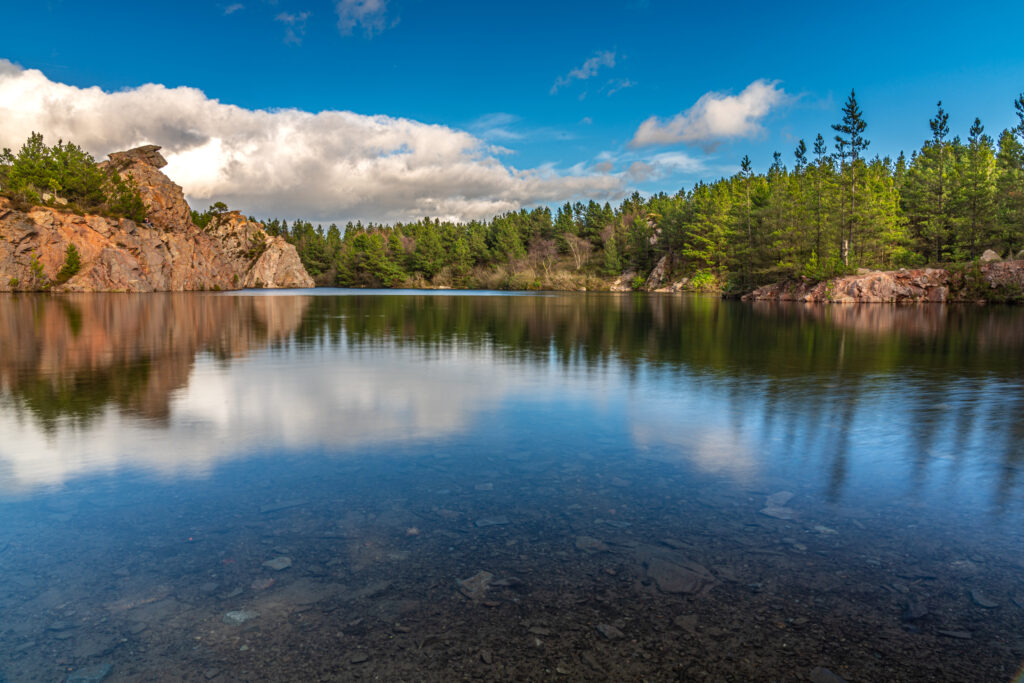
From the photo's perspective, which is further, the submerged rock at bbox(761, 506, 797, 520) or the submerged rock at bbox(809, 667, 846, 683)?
the submerged rock at bbox(761, 506, 797, 520)

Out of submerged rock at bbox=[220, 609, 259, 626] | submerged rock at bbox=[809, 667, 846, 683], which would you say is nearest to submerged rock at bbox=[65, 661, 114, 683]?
submerged rock at bbox=[220, 609, 259, 626]

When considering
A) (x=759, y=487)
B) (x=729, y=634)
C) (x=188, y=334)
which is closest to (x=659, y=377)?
(x=759, y=487)

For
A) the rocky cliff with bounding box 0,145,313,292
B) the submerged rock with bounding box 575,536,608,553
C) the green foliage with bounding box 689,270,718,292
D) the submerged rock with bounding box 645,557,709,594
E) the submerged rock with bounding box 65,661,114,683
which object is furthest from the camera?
the green foliage with bounding box 689,270,718,292

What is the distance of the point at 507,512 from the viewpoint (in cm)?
617

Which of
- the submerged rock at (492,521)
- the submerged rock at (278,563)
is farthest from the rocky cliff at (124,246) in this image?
the submerged rock at (492,521)

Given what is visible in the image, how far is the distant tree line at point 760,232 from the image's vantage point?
62281 millimetres

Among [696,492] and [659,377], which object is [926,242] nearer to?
[659,377]

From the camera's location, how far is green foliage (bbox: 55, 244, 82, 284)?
78.9m

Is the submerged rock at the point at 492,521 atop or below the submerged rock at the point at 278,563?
atop

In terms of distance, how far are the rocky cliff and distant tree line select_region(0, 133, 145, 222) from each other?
3899 mm

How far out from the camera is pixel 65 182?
287 feet

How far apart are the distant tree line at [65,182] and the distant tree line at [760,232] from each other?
239ft

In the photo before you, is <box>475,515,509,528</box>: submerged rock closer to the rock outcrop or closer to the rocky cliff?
the rock outcrop

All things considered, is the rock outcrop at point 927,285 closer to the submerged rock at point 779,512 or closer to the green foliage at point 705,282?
the green foliage at point 705,282
